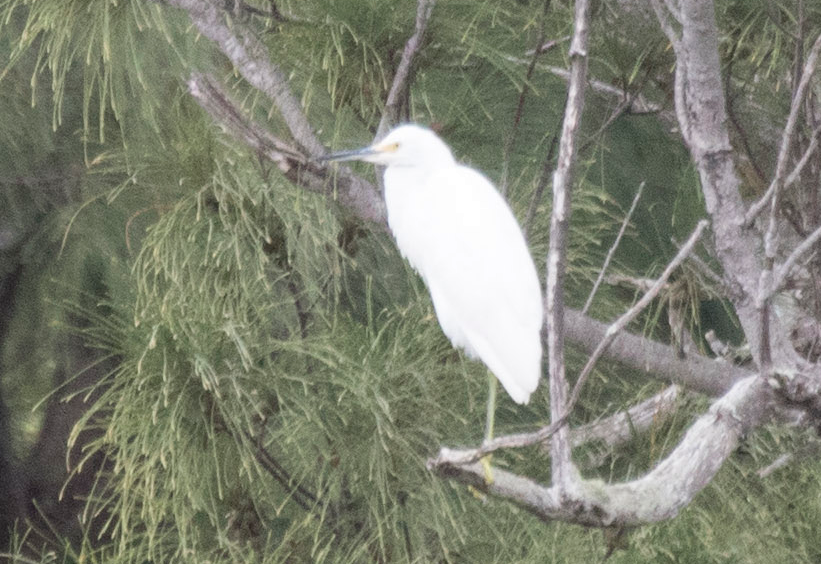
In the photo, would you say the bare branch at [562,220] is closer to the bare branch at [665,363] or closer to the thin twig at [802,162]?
the thin twig at [802,162]

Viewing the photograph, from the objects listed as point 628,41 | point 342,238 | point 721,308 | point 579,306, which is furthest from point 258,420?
point 721,308

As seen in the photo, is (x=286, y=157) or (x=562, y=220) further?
(x=286, y=157)

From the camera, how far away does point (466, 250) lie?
859mm

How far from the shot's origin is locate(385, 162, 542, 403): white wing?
787 mm

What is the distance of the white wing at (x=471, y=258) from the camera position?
79 cm

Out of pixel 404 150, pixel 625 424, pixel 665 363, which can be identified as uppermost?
pixel 404 150

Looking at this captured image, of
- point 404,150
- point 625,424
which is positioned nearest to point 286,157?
point 404,150

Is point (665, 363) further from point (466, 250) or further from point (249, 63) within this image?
point (249, 63)

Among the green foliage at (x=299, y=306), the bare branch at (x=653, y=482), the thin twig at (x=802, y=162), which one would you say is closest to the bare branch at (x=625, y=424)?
the green foliage at (x=299, y=306)

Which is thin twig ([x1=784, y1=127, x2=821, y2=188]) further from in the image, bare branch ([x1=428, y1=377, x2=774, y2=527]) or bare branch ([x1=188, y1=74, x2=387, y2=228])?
bare branch ([x1=188, y1=74, x2=387, y2=228])

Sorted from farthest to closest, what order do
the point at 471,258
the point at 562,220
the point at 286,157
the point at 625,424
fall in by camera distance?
the point at 625,424 → the point at 471,258 → the point at 286,157 → the point at 562,220

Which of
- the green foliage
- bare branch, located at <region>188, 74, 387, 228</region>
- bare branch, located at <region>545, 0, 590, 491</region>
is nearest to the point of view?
bare branch, located at <region>545, 0, 590, 491</region>

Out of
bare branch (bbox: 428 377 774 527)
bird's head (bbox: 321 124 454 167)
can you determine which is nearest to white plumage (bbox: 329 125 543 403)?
bird's head (bbox: 321 124 454 167)

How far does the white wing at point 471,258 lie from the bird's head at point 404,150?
0.07 feet
